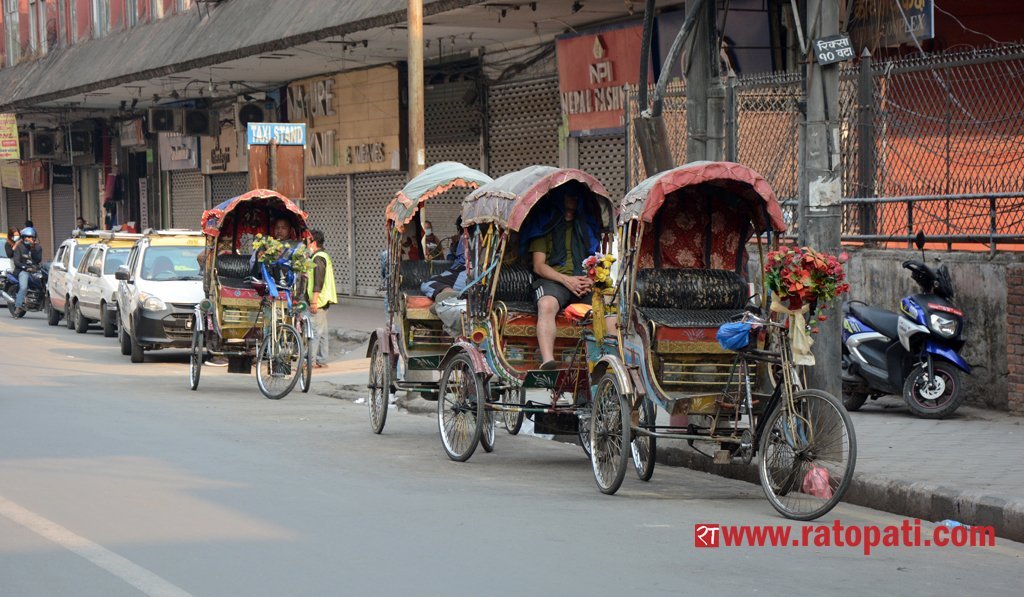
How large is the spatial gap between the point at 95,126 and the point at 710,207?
3925cm

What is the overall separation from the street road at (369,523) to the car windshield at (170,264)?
27.1 ft

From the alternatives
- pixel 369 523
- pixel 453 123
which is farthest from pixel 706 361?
pixel 453 123

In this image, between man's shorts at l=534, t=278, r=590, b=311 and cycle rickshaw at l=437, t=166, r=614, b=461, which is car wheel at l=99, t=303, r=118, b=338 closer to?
cycle rickshaw at l=437, t=166, r=614, b=461

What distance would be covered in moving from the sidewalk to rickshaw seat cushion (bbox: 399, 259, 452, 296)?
147 inches

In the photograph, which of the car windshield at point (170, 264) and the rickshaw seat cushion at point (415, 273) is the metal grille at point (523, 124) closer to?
the car windshield at point (170, 264)

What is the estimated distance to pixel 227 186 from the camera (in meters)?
37.8

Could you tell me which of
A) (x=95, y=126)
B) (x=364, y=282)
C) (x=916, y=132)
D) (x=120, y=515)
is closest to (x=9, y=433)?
(x=120, y=515)

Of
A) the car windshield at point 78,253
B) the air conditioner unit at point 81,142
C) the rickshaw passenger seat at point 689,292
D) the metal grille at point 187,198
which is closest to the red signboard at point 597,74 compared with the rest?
the car windshield at point 78,253

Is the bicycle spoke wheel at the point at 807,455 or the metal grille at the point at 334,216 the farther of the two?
the metal grille at the point at 334,216

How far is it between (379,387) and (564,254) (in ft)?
7.64

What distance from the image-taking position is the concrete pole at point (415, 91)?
16.7 m

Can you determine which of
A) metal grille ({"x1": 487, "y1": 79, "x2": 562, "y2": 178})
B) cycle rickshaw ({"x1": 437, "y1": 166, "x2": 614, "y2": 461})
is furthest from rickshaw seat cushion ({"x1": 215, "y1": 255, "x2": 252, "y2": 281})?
metal grille ({"x1": 487, "y1": 79, "x2": 562, "y2": 178})

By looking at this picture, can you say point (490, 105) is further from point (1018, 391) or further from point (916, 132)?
point (1018, 391)

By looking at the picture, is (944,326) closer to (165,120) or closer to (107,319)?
(107,319)
